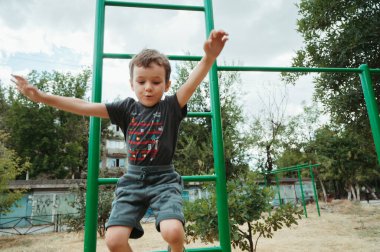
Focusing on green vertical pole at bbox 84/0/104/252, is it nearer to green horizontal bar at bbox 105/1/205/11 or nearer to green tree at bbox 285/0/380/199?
green horizontal bar at bbox 105/1/205/11

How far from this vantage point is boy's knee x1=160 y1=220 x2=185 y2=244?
1207 millimetres

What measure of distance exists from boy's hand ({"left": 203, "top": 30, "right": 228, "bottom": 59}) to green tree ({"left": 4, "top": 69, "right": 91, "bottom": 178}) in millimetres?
21568

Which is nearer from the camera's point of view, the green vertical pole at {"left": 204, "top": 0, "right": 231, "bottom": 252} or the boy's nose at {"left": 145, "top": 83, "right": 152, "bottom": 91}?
the boy's nose at {"left": 145, "top": 83, "right": 152, "bottom": 91}

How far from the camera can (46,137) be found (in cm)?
2252

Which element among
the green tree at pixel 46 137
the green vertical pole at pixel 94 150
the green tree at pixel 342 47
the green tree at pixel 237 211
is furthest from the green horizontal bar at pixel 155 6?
the green tree at pixel 46 137

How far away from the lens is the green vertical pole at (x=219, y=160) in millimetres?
1869

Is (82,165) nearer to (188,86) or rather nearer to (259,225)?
(259,225)

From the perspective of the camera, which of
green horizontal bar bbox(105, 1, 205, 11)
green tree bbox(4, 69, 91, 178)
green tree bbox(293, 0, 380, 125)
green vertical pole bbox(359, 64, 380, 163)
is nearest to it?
green horizontal bar bbox(105, 1, 205, 11)

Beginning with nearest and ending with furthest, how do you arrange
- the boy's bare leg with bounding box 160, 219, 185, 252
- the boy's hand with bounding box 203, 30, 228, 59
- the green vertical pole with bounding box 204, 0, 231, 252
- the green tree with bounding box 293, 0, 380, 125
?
the boy's bare leg with bounding box 160, 219, 185, 252
the boy's hand with bounding box 203, 30, 228, 59
the green vertical pole with bounding box 204, 0, 231, 252
the green tree with bounding box 293, 0, 380, 125

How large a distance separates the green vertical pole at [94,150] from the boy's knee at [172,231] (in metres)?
0.64

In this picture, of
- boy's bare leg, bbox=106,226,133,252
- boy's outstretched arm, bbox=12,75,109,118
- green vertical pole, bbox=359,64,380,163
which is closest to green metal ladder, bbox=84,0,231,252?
boy's outstretched arm, bbox=12,75,109,118

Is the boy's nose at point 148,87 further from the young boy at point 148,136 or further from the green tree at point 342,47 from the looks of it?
the green tree at point 342,47

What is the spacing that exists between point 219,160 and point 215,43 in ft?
2.69

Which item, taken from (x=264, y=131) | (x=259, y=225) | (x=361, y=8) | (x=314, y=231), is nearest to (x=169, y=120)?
(x=259, y=225)
